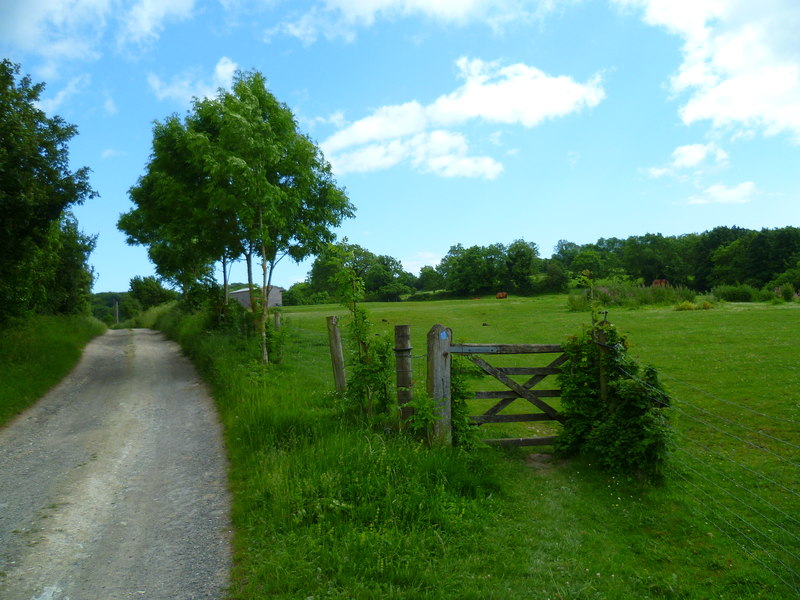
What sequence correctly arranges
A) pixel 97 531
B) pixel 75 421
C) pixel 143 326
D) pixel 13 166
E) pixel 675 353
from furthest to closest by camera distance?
pixel 143 326 → pixel 675 353 → pixel 13 166 → pixel 75 421 → pixel 97 531

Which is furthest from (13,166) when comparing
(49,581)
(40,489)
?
(49,581)

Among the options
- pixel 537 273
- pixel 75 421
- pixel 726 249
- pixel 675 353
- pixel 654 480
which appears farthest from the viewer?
pixel 537 273

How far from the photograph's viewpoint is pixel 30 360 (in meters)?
15.5

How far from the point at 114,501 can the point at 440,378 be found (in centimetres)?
428

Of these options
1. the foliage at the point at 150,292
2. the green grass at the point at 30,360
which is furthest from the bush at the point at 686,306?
the foliage at the point at 150,292

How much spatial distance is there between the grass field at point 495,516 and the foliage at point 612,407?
246 millimetres

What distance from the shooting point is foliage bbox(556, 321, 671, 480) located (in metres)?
6.87

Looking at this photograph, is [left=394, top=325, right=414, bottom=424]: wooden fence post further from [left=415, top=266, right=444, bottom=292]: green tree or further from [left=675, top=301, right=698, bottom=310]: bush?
[left=415, top=266, right=444, bottom=292]: green tree

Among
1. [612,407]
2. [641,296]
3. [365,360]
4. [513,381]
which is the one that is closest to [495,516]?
[513,381]

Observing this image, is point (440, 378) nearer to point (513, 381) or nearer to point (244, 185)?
point (513, 381)

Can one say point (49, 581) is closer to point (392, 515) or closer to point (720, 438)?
point (392, 515)

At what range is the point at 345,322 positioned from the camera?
8625mm

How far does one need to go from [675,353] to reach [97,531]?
559 inches

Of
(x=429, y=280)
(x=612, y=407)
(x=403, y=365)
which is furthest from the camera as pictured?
(x=429, y=280)
